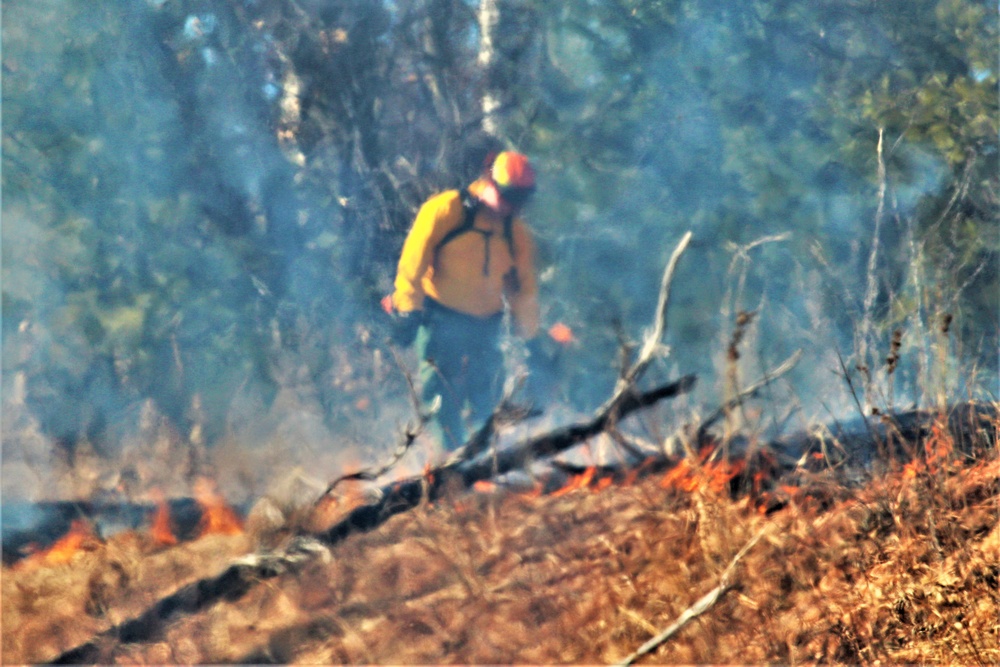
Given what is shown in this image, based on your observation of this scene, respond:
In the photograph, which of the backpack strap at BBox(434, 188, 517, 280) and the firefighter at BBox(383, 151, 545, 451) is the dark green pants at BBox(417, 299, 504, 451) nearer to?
the firefighter at BBox(383, 151, 545, 451)

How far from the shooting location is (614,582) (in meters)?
4.03

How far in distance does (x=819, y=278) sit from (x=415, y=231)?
317 cm

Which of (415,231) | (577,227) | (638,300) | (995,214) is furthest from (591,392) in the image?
(995,214)

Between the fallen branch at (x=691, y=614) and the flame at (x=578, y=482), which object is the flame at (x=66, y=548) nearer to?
the flame at (x=578, y=482)

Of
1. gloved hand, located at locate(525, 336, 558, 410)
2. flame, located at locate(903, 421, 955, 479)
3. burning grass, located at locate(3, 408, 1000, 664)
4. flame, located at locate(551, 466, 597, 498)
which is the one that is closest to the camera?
burning grass, located at locate(3, 408, 1000, 664)

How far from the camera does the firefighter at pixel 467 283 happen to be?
616 cm

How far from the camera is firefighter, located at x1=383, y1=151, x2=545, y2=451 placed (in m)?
6.16

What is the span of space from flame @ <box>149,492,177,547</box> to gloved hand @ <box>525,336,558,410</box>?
308cm

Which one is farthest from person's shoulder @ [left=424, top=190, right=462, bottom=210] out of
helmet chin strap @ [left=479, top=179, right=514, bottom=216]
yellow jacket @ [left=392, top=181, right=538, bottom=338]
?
helmet chin strap @ [left=479, top=179, right=514, bottom=216]

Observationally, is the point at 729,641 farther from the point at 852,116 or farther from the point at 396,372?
the point at 396,372

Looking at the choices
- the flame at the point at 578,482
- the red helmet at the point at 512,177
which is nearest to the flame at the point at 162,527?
the flame at the point at 578,482

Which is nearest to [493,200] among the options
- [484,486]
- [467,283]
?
[467,283]

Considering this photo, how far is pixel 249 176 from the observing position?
813cm

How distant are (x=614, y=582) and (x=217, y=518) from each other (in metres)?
2.34
